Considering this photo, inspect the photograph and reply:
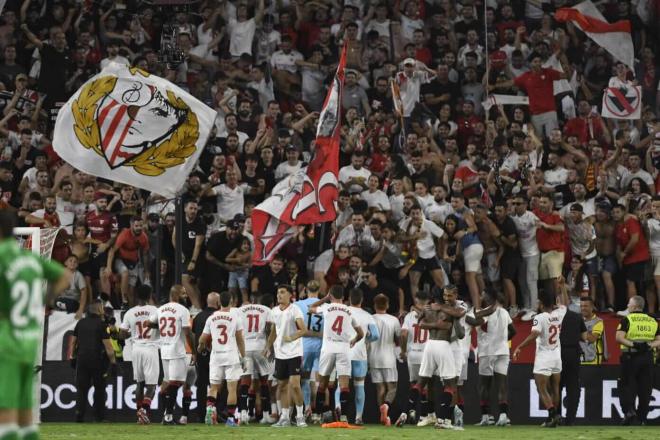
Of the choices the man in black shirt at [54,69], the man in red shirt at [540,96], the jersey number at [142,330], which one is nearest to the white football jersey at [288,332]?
the jersey number at [142,330]

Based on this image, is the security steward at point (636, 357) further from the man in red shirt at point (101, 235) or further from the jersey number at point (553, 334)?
the man in red shirt at point (101, 235)

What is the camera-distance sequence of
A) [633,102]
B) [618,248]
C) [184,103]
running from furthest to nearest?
[633,102] < [618,248] < [184,103]

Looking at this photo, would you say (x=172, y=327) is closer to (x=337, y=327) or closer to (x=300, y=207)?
(x=337, y=327)

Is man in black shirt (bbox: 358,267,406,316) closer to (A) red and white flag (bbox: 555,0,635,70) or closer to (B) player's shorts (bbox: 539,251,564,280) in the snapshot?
(B) player's shorts (bbox: 539,251,564,280)

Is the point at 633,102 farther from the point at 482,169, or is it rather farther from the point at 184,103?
the point at 184,103

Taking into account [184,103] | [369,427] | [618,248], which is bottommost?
[369,427]

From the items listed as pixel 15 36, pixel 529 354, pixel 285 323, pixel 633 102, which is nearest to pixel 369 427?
pixel 285 323

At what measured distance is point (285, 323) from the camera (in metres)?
22.8

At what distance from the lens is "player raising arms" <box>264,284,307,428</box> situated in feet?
74.6

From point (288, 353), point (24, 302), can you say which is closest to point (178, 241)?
point (288, 353)

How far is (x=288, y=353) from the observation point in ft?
74.9

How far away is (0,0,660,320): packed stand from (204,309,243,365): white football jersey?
2.31m

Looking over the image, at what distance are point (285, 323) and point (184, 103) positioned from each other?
4.58 meters

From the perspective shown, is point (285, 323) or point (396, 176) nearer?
point (285, 323)
